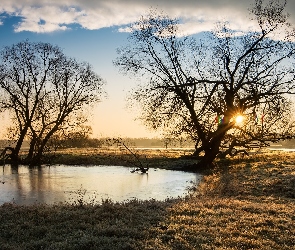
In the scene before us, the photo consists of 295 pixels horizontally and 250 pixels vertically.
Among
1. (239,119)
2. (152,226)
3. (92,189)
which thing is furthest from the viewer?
(239,119)

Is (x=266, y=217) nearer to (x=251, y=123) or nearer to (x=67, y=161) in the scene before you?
(x=251, y=123)

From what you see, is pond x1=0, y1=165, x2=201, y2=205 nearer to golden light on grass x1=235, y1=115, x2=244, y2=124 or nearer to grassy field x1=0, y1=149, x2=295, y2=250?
grassy field x1=0, y1=149, x2=295, y2=250

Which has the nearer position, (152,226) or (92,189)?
(152,226)

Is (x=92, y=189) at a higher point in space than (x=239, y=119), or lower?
lower

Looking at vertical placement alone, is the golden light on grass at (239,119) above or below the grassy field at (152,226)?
above

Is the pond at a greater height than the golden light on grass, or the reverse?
the golden light on grass

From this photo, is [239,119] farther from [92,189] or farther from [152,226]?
[152,226]

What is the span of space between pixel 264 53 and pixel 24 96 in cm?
2553

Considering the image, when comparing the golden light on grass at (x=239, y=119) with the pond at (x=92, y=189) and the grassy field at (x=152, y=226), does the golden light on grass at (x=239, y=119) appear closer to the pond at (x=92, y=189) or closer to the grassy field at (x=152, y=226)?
the pond at (x=92, y=189)

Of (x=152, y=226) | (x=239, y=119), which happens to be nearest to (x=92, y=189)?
(x=152, y=226)

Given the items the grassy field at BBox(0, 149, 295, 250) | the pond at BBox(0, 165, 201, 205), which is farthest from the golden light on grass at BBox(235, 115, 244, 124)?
the grassy field at BBox(0, 149, 295, 250)


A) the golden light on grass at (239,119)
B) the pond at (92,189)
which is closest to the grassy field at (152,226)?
the pond at (92,189)

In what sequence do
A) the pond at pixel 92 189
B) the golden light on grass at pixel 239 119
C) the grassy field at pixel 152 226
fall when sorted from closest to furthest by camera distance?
the grassy field at pixel 152 226, the pond at pixel 92 189, the golden light on grass at pixel 239 119

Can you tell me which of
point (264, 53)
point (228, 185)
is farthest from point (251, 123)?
point (228, 185)
